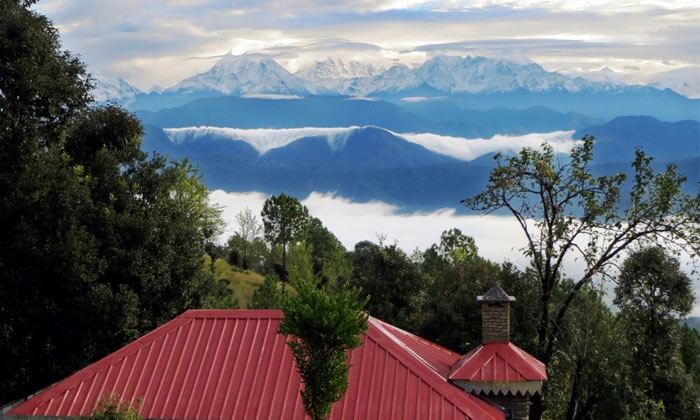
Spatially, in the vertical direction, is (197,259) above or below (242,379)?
above

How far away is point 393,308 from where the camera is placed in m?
40.4

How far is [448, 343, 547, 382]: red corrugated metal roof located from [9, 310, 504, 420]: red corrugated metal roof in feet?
1.83

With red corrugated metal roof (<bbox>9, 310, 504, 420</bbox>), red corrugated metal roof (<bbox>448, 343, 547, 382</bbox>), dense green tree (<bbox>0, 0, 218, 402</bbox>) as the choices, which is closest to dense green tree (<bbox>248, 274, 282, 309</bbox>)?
dense green tree (<bbox>0, 0, 218, 402</bbox>)

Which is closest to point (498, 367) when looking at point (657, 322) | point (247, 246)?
point (657, 322)

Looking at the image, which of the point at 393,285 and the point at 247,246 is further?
the point at 247,246

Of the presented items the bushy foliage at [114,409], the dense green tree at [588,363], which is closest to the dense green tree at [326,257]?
the dense green tree at [588,363]

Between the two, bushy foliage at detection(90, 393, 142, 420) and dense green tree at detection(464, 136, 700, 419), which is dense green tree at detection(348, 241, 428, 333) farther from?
bushy foliage at detection(90, 393, 142, 420)

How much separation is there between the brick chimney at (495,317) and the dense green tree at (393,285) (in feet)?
60.8

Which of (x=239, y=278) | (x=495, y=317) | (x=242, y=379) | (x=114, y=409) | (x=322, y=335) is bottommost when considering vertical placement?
(x=239, y=278)

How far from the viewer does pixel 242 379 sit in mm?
20562

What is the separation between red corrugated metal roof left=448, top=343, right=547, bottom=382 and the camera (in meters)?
20.0

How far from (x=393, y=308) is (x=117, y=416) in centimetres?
2369

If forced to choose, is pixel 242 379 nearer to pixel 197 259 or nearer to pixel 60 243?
pixel 60 243

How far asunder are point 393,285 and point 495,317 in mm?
19394
